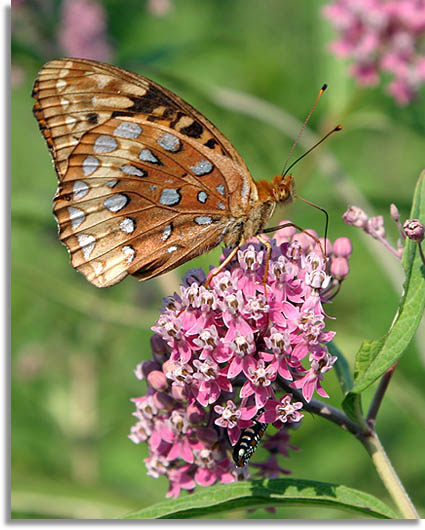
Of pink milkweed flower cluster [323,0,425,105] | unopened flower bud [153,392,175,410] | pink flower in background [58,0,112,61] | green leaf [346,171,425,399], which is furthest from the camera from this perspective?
pink flower in background [58,0,112,61]

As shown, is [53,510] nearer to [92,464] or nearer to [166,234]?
[92,464]

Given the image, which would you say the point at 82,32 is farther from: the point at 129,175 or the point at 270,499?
the point at 270,499

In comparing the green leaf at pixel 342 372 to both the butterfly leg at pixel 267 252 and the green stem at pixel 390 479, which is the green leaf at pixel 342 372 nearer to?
the green stem at pixel 390 479

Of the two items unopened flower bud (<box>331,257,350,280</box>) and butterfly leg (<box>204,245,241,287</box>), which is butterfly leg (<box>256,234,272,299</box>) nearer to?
butterfly leg (<box>204,245,241,287</box>)

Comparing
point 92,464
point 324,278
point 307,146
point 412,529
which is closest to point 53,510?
point 92,464

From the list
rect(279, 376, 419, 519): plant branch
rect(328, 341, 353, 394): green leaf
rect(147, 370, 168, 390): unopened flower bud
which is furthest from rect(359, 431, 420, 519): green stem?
rect(147, 370, 168, 390): unopened flower bud

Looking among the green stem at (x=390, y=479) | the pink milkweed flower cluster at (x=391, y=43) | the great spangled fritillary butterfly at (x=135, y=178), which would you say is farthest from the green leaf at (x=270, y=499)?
the pink milkweed flower cluster at (x=391, y=43)
